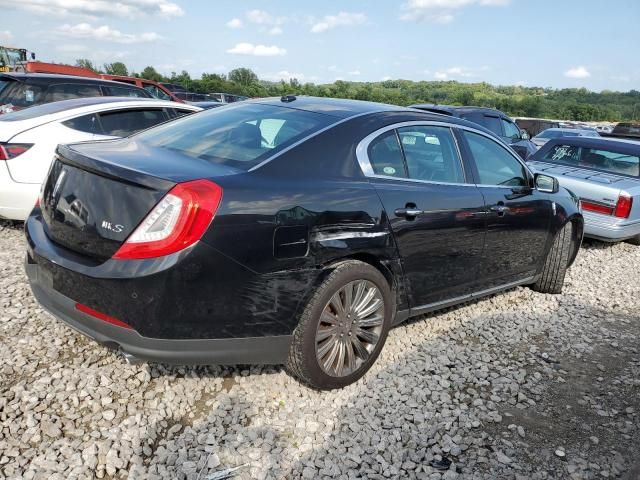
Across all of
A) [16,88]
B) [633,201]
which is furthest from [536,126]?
[16,88]

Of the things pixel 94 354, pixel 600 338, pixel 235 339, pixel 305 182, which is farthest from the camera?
pixel 600 338

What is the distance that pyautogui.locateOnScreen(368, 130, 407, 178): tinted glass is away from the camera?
10.5ft

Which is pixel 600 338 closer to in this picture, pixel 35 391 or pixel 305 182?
pixel 305 182

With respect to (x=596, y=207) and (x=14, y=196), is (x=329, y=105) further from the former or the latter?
(x=596, y=207)

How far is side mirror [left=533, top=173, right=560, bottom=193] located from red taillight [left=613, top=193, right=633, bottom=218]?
241 centimetres

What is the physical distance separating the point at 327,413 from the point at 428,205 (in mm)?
1413

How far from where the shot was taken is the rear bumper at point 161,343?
96.5 inches

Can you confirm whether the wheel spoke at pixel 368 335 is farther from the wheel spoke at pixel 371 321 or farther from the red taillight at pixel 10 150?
the red taillight at pixel 10 150

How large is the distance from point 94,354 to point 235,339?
44.7 inches

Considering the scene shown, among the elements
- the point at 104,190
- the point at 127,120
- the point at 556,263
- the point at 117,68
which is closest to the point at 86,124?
the point at 127,120

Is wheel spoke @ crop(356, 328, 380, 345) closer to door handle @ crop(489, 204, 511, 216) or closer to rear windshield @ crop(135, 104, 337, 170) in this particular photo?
rear windshield @ crop(135, 104, 337, 170)

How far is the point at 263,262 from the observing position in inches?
100

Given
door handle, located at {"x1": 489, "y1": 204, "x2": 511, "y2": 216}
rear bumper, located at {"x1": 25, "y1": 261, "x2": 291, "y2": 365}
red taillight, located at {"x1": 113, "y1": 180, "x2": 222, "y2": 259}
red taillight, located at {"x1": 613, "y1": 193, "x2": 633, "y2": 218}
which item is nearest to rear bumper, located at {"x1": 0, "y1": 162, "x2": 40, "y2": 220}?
rear bumper, located at {"x1": 25, "y1": 261, "x2": 291, "y2": 365}

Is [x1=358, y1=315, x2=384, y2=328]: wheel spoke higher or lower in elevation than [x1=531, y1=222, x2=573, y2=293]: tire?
higher
